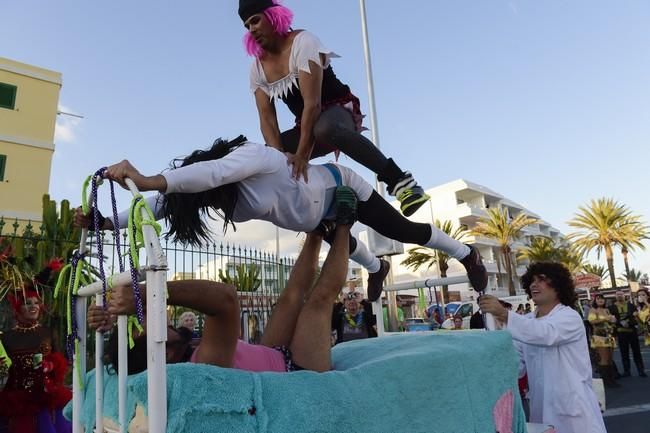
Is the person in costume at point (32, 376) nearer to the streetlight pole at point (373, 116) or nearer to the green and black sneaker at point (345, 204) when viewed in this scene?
the green and black sneaker at point (345, 204)

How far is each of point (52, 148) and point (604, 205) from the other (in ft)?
93.8

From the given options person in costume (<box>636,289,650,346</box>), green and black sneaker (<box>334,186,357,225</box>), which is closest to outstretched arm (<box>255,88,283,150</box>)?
green and black sneaker (<box>334,186,357,225</box>)

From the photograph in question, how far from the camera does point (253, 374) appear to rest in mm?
1327

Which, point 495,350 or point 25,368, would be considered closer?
point 495,350

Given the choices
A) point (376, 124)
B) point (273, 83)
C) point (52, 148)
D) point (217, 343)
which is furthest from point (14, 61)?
point (217, 343)

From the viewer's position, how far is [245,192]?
6.46 feet

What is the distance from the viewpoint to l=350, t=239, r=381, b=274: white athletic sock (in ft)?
10.0

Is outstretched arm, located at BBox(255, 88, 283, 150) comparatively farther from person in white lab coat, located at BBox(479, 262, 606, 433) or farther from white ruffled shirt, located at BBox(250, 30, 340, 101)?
person in white lab coat, located at BBox(479, 262, 606, 433)

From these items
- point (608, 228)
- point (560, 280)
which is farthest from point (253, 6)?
point (608, 228)

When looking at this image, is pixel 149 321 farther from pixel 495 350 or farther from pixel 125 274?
pixel 495 350

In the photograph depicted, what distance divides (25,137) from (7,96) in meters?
1.30

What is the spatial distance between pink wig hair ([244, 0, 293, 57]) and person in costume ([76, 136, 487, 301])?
2.13 ft

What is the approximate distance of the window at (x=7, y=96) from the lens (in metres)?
14.1

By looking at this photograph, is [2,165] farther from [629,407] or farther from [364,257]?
[629,407]
